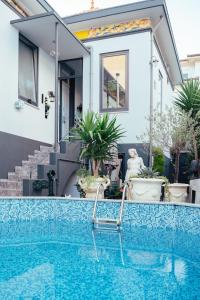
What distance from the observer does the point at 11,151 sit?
27.0 feet

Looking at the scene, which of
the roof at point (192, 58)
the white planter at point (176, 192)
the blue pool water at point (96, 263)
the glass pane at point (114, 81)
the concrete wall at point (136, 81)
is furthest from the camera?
the roof at point (192, 58)

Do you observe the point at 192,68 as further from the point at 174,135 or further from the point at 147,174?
the point at 147,174

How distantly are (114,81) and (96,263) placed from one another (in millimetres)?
7226

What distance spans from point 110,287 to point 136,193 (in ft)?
12.9

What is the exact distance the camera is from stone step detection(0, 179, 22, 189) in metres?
7.48

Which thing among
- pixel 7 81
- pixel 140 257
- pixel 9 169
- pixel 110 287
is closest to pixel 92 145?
pixel 9 169

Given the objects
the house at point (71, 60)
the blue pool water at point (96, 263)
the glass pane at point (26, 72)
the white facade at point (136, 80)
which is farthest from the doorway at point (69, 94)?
the blue pool water at point (96, 263)

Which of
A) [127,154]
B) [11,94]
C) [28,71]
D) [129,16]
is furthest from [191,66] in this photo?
[11,94]

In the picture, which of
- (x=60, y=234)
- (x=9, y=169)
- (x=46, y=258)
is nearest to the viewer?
(x=46, y=258)

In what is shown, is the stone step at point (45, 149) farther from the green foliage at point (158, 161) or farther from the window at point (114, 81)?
the green foliage at point (158, 161)

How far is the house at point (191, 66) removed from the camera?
2595 cm

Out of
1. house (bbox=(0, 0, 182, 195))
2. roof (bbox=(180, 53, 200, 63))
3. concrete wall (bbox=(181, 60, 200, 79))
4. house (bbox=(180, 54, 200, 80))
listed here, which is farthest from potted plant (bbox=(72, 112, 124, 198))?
roof (bbox=(180, 53, 200, 63))

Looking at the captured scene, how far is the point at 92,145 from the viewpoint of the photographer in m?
7.57

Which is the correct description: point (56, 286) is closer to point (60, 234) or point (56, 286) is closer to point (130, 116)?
point (60, 234)
